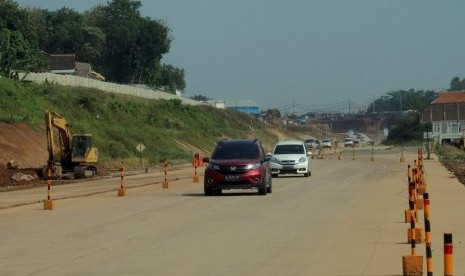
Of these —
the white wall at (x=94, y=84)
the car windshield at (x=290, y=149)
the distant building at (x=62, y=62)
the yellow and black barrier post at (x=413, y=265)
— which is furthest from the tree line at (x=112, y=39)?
the yellow and black barrier post at (x=413, y=265)

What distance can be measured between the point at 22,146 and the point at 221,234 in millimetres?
48881

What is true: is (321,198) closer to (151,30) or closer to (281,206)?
(281,206)

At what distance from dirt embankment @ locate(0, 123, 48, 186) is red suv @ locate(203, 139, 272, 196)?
87.6 feet

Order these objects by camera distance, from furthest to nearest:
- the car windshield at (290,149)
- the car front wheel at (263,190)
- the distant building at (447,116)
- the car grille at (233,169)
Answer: the distant building at (447,116), the car windshield at (290,149), the car front wheel at (263,190), the car grille at (233,169)

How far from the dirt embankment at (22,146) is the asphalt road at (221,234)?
1126 inches

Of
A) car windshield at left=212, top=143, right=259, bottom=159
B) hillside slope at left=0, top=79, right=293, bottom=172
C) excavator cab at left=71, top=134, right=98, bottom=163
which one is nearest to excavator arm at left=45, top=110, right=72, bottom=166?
excavator cab at left=71, top=134, right=98, bottom=163

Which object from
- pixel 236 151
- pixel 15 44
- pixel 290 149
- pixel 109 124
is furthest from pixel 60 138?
pixel 15 44

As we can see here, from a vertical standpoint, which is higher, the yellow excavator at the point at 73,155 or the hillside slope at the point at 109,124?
the hillside slope at the point at 109,124

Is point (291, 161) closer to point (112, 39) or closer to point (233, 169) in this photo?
point (233, 169)

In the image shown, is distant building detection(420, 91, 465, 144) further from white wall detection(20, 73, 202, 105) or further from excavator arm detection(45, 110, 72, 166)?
excavator arm detection(45, 110, 72, 166)

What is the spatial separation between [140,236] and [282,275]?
665cm

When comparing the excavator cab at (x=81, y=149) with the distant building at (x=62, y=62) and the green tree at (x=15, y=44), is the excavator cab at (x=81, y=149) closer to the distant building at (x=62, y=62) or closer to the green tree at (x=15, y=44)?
the green tree at (x=15, y=44)

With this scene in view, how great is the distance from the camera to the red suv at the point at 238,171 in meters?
35.0

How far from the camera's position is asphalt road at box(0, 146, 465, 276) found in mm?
15891
